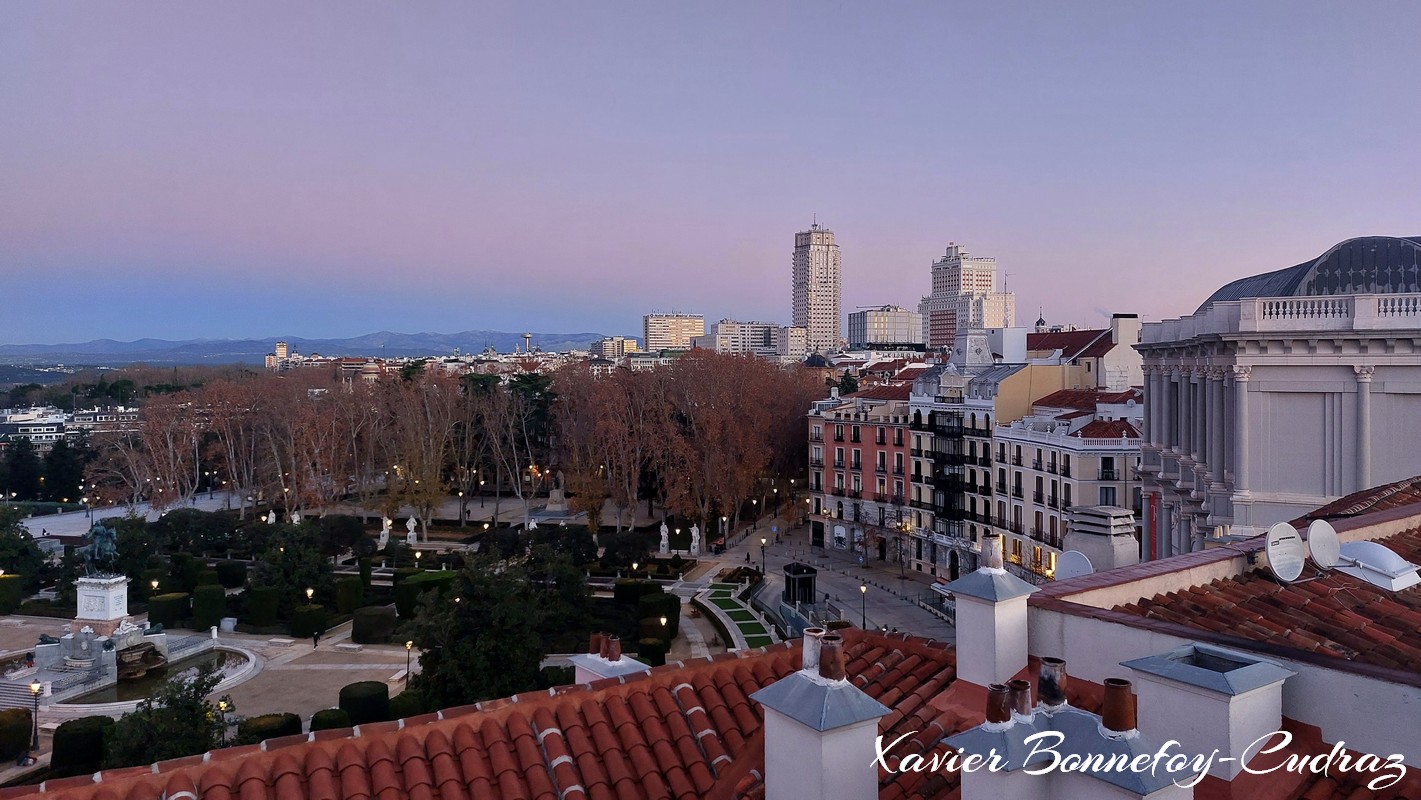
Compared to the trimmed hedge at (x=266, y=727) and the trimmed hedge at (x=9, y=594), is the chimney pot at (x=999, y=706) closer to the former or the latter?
the trimmed hedge at (x=266, y=727)

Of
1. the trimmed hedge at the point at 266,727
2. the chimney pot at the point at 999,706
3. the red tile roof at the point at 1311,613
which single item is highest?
the chimney pot at the point at 999,706

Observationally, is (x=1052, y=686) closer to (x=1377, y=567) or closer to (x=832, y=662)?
(x=832, y=662)

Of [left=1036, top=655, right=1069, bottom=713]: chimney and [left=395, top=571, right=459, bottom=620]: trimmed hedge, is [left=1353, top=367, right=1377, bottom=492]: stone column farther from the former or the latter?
[left=395, top=571, right=459, bottom=620]: trimmed hedge

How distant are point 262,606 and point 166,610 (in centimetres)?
381

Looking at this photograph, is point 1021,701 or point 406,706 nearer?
point 1021,701

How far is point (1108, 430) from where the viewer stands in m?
33.8

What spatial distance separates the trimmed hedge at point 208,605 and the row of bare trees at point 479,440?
53.8 ft

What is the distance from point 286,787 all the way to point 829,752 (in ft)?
10.9

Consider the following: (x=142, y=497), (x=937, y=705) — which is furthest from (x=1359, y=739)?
(x=142, y=497)

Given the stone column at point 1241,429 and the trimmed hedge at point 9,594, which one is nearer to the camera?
the stone column at point 1241,429

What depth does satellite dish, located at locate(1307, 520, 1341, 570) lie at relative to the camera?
6715 millimetres

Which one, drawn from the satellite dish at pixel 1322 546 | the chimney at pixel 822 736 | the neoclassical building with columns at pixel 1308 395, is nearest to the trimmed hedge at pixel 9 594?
the chimney at pixel 822 736

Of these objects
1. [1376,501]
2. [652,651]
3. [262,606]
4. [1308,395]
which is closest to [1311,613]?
[1376,501]

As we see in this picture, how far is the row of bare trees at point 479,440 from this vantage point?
1866 inches
